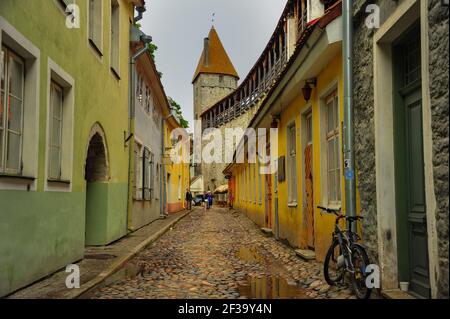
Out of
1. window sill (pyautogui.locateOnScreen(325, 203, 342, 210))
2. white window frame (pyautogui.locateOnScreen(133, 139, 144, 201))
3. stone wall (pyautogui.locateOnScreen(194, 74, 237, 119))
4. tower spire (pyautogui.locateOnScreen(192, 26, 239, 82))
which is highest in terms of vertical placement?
tower spire (pyautogui.locateOnScreen(192, 26, 239, 82))

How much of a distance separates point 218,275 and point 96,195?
4.49 m

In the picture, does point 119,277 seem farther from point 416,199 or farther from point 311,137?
point 311,137

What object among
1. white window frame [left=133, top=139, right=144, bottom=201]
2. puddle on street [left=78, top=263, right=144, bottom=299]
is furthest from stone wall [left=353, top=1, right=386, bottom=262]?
white window frame [left=133, top=139, right=144, bottom=201]

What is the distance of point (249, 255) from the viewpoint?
10.2 metres

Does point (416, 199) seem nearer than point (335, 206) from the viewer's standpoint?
Yes

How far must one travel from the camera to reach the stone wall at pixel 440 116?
4.00 metres

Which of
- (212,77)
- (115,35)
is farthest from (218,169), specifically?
(115,35)

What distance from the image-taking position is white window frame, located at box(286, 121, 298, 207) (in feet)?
37.8

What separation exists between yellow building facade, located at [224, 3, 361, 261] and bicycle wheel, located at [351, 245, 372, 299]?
5.47 feet

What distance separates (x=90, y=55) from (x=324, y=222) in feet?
16.9

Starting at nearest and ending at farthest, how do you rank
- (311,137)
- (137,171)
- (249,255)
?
(311,137)
(249,255)
(137,171)

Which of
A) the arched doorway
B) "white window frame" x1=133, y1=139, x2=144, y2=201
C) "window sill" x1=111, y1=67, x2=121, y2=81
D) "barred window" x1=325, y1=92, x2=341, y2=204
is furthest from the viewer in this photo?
"white window frame" x1=133, y1=139, x2=144, y2=201

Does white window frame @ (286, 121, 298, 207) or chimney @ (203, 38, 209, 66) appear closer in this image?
white window frame @ (286, 121, 298, 207)

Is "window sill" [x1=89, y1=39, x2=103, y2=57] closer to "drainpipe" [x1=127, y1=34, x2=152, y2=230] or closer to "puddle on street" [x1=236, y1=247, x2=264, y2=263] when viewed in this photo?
"drainpipe" [x1=127, y1=34, x2=152, y2=230]
